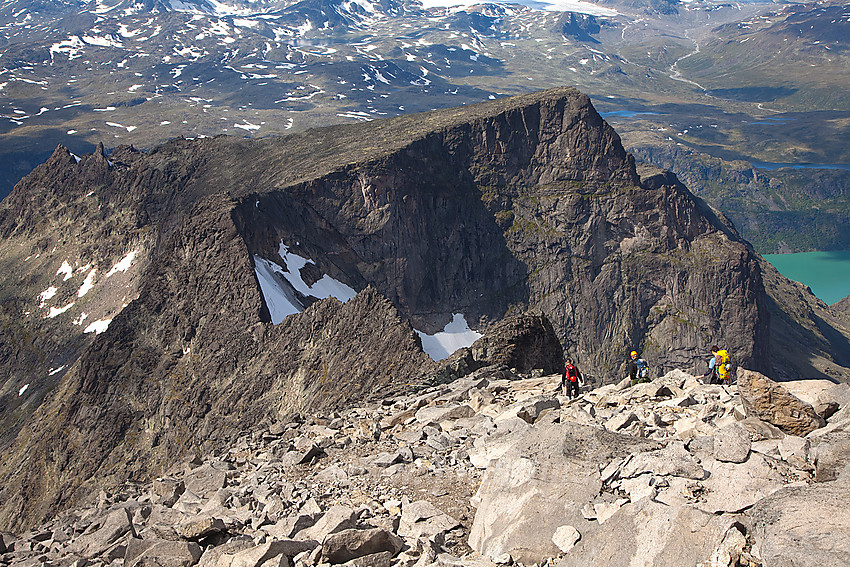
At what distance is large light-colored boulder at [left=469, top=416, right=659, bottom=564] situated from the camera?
1564cm

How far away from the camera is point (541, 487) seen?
17.0m

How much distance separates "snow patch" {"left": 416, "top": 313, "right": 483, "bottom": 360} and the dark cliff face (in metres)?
2.61

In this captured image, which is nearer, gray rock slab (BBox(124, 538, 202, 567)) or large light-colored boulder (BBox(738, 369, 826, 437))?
large light-colored boulder (BBox(738, 369, 826, 437))

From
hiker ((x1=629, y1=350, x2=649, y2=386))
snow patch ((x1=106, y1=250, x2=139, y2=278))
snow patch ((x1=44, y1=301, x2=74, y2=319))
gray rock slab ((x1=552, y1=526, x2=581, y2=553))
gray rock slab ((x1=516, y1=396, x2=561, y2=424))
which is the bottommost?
snow patch ((x1=44, y1=301, x2=74, y2=319))

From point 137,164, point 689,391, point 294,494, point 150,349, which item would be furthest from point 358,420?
point 137,164

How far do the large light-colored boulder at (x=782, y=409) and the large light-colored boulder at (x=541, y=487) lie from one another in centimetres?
249

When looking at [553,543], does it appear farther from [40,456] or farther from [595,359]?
[595,359]

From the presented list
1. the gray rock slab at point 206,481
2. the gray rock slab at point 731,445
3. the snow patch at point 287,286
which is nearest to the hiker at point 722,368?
the gray rock slab at point 731,445

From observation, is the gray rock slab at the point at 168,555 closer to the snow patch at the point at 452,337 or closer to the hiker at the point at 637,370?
the hiker at the point at 637,370

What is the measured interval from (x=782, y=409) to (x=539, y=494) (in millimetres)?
5799

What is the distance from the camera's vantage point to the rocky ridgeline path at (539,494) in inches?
538

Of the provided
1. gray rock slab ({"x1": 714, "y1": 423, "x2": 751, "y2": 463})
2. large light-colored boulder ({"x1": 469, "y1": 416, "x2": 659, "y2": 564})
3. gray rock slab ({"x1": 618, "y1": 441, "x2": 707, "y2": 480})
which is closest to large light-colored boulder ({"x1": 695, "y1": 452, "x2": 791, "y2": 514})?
gray rock slab ({"x1": 714, "y1": 423, "x2": 751, "y2": 463})

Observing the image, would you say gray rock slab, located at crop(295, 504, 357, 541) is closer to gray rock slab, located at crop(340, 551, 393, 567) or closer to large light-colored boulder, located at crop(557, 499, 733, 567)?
gray rock slab, located at crop(340, 551, 393, 567)

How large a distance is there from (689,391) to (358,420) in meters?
12.3
